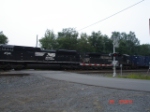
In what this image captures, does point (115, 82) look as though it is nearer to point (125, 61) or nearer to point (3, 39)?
point (125, 61)

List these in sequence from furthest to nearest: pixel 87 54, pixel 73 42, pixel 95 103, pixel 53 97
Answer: pixel 73 42 → pixel 87 54 → pixel 53 97 → pixel 95 103

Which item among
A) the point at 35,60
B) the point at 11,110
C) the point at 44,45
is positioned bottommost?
the point at 11,110

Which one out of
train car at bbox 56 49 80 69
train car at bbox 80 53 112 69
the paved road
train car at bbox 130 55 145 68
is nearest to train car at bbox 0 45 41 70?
train car at bbox 56 49 80 69

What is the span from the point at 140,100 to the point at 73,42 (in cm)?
6740

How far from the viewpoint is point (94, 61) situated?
33.7 metres

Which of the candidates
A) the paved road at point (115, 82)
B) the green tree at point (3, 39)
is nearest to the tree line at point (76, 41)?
the green tree at point (3, 39)

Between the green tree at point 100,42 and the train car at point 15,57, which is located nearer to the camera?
the train car at point 15,57

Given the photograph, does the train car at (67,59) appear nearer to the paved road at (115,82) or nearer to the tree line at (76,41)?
the paved road at (115,82)

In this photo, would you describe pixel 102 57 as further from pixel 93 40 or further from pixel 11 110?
pixel 93 40

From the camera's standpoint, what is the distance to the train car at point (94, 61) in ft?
107

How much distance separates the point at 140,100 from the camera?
7.34m

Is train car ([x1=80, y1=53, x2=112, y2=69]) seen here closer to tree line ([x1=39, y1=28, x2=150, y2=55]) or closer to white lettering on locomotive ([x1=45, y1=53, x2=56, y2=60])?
white lettering on locomotive ([x1=45, y1=53, x2=56, y2=60])

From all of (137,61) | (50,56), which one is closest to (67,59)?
(50,56)

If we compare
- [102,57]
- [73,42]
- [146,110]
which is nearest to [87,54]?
[102,57]
